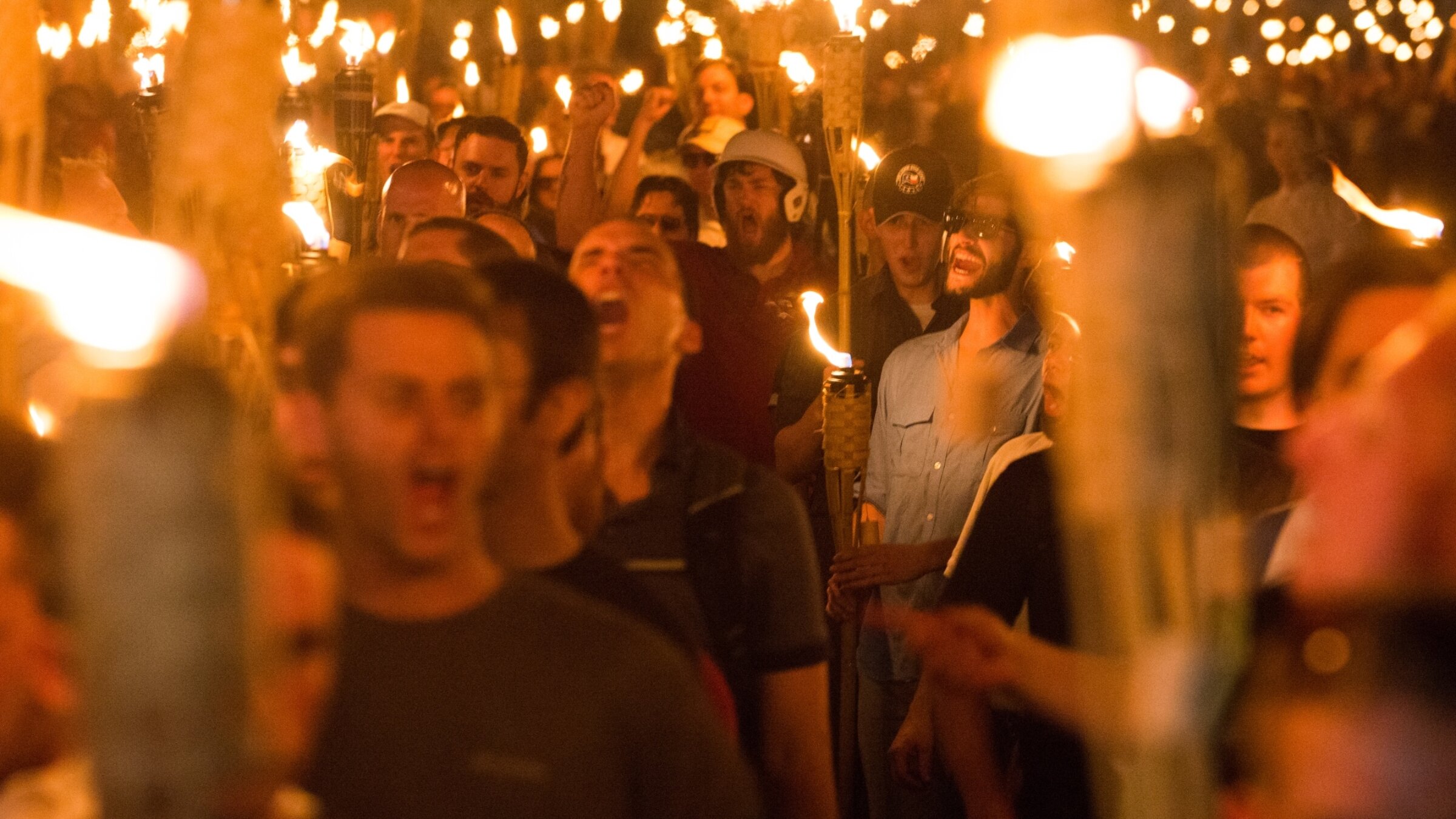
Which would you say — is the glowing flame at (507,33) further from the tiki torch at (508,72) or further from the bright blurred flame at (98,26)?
the bright blurred flame at (98,26)

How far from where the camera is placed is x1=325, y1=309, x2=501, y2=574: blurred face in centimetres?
171

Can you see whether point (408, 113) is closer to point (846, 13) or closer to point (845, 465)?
point (846, 13)

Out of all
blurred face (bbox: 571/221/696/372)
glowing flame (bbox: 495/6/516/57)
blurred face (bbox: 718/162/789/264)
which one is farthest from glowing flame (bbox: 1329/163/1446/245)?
glowing flame (bbox: 495/6/516/57)

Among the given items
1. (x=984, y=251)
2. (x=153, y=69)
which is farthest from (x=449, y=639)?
(x=153, y=69)

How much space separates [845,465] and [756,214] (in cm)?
189

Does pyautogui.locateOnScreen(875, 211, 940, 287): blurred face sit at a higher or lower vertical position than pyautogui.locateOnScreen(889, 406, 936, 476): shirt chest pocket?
higher

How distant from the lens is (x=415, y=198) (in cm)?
451

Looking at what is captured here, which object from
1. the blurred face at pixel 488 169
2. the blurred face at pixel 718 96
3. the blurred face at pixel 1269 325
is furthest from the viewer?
the blurred face at pixel 718 96

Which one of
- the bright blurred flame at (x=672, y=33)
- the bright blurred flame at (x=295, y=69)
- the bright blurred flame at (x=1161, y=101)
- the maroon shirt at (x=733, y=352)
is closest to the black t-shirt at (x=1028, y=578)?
the maroon shirt at (x=733, y=352)

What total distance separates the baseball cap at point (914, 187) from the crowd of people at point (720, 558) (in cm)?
51

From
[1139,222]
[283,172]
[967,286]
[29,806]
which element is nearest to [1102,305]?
[1139,222]

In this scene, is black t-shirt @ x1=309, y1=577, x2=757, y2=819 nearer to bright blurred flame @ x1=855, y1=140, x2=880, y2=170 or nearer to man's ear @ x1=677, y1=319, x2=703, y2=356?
man's ear @ x1=677, y1=319, x2=703, y2=356

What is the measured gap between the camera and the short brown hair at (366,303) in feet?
5.92

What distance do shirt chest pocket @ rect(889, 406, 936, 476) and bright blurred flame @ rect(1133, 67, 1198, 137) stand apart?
2.86 metres
